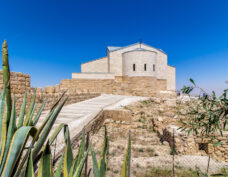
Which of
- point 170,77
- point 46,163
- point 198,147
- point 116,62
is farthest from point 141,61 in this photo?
point 46,163

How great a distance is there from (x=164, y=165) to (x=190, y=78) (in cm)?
175

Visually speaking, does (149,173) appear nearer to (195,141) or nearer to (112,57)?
(195,141)

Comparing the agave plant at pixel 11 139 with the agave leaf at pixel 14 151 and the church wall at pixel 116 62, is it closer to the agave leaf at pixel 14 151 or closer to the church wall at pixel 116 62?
the agave leaf at pixel 14 151

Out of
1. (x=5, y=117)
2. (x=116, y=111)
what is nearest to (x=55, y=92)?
(x=116, y=111)

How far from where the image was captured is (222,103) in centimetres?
139

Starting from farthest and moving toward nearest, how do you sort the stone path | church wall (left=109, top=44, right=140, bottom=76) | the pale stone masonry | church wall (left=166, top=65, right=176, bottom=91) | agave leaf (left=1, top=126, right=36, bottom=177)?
church wall (left=166, top=65, right=176, bottom=91) → church wall (left=109, top=44, right=140, bottom=76) → the pale stone masonry → the stone path → agave leaf (left=1, top=126, right=36, bottom=177)

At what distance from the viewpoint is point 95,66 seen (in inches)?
864

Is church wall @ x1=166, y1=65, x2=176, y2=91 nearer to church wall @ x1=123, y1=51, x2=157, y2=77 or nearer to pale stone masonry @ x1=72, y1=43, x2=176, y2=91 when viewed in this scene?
pale stone masonry @ x1=72, y1=43, x2=176, y2=91

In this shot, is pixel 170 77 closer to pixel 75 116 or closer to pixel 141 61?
pixel 141 61

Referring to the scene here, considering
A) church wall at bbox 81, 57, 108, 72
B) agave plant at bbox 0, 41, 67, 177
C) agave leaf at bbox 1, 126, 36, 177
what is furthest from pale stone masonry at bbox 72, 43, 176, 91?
agave leaf at bbox 1, 126, 36, 177

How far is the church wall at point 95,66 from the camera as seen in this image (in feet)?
71.4

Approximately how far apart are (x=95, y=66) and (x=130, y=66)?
6.20m

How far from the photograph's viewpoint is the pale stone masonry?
58.6ft

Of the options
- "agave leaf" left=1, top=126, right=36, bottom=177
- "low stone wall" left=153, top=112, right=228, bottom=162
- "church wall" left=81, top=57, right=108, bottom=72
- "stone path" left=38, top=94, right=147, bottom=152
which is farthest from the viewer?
"church wall" left=81, top=57, right=108, bottom=72
